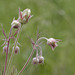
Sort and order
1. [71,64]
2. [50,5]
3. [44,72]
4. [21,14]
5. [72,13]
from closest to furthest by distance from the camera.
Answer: [21,14] < [44,72] < [71,64] < [50,5] < [72,13]

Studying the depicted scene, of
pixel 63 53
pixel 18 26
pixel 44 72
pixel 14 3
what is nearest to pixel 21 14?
pixel 18 26

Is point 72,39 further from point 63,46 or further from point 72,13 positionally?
point 72,13

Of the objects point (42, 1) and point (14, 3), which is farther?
point (14, 3)

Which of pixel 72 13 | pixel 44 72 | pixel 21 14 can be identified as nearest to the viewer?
pixel 21 14

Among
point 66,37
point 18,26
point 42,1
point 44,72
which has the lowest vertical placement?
point 44,72

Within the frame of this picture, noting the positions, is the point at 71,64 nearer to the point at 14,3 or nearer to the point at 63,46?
the point at 63,46

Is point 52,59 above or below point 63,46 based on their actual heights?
below
